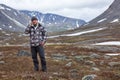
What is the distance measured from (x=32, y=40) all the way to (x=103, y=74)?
524 cm

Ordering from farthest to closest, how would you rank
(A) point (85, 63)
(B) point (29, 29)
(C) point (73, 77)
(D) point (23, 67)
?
(A) point (85, 63)
(D) point (23, 67)
(B) point (29, 29)
(C) point (73, 77)

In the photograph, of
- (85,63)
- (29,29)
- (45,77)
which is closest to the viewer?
(45,77)

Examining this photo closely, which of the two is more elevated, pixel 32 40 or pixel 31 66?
pixel 32 40

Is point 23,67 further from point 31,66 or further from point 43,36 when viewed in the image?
point 43,36

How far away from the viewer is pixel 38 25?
23.0 metres

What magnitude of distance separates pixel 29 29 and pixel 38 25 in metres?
0.66

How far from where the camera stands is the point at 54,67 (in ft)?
97.0

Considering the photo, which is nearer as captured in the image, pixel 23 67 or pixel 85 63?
pixel 23 67

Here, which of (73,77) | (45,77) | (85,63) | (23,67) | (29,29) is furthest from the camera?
(85,63)

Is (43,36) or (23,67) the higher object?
(43,36)

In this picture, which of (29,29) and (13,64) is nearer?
(29,29)

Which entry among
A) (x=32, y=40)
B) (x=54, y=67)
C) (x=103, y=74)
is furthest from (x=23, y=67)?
(x=103, y=74)

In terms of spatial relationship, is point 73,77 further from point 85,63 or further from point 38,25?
point 85,63

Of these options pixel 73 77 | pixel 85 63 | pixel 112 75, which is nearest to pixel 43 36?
pixel 73 77
